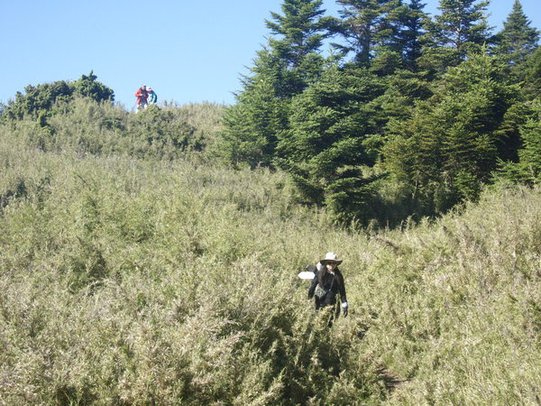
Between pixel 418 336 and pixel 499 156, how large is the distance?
40.2 ft

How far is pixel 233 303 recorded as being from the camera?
6203 mm

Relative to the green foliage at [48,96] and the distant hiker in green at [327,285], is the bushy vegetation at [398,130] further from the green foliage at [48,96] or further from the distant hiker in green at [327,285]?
the green foliage at [48,96]

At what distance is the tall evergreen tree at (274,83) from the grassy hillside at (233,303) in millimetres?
7650

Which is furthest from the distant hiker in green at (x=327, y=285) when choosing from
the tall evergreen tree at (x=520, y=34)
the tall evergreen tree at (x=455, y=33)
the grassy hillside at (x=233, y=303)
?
the tall evergreen tree at (x=520, y=34)

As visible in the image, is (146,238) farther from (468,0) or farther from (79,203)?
(468,0)

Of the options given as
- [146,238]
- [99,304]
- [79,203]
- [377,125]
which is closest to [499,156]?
[377,125]

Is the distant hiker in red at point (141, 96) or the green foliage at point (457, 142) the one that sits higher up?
the distant hiker in red at point (141, 96)

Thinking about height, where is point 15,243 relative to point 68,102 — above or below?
below

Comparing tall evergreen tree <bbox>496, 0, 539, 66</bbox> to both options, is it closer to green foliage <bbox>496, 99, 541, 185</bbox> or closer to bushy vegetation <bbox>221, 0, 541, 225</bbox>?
bushy vegetation <bbox>221, 0, 541, 225</bbox>

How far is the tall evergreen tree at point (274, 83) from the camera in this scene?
2353 cm

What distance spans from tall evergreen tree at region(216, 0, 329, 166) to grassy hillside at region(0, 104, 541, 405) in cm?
765

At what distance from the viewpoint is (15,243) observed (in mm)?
10828

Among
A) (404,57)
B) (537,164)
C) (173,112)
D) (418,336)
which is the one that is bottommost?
(418,336)

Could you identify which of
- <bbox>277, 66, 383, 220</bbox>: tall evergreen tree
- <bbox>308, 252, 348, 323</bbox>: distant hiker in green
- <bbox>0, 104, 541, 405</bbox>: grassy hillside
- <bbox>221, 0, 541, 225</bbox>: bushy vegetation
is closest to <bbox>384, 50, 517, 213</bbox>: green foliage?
<bbox>221, 0, 541, 225</bbox>: bushy vegetation
